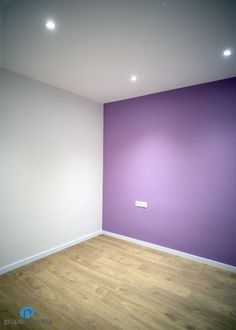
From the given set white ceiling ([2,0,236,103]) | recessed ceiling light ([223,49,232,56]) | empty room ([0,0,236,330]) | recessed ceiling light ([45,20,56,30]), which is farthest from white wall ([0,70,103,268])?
recessed ceiling light ([223,49,232,56])

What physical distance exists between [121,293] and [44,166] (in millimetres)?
2085

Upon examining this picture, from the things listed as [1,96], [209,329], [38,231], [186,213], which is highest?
[1,96]

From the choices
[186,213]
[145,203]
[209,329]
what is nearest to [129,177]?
[145,203]

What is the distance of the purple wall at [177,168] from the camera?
9.07 ft

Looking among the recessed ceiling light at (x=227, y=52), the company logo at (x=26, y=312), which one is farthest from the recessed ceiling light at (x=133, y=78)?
the company logo at (x=26, y=312)

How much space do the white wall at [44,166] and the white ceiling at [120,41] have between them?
1.41 feet

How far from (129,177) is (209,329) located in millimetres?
2452

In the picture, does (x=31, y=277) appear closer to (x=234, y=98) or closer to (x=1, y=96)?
(x=1, y=96)

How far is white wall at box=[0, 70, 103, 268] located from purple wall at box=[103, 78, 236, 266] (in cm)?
52

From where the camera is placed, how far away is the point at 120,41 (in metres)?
1.93

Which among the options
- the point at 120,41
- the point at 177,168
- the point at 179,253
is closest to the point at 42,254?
the point at 179,253

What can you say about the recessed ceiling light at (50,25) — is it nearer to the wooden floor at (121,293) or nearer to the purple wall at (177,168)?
the purple wall at (177,168)

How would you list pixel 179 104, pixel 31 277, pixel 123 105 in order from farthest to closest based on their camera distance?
pixel 123 105, pixel 179 104, pixel 31 277

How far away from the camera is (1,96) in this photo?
8.22ft
